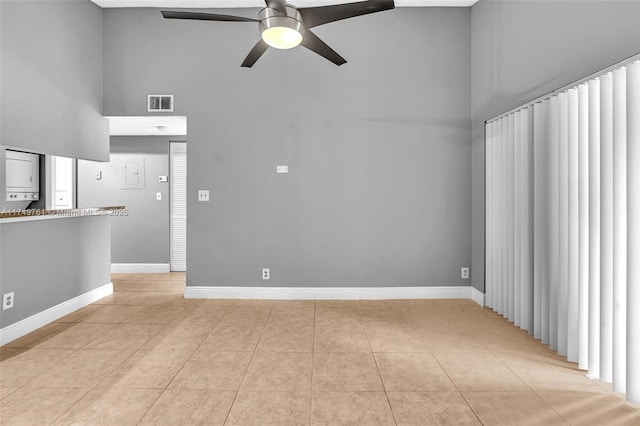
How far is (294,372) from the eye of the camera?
2318 mm

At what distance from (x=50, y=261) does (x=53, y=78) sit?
5.88 ft

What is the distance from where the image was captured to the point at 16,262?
294 centimetres

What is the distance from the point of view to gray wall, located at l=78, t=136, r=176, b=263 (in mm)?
5477

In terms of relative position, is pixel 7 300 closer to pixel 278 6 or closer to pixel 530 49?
pixel 278 6

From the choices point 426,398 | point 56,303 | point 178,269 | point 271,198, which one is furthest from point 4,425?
point 178,269

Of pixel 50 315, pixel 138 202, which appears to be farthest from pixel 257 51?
pixel 138 202

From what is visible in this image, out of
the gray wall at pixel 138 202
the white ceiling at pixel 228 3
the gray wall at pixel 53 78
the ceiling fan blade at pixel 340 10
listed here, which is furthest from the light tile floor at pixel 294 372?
the white ceiling at pixel 228 3

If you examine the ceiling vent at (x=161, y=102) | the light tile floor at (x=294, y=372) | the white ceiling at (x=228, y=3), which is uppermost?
the white ceiling at (x=228, y=3)

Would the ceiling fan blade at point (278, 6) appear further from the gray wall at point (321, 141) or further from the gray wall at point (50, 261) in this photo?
the gray wall at point (50, 261)

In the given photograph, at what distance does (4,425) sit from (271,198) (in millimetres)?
2833

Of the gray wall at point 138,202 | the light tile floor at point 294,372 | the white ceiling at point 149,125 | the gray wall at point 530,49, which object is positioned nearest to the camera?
the light tile floor at point 294,372

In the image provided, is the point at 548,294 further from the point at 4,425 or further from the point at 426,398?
the point at 4,425

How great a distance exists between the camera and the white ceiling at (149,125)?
4.21 m

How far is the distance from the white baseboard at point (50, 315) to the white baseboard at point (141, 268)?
48.4 inches
